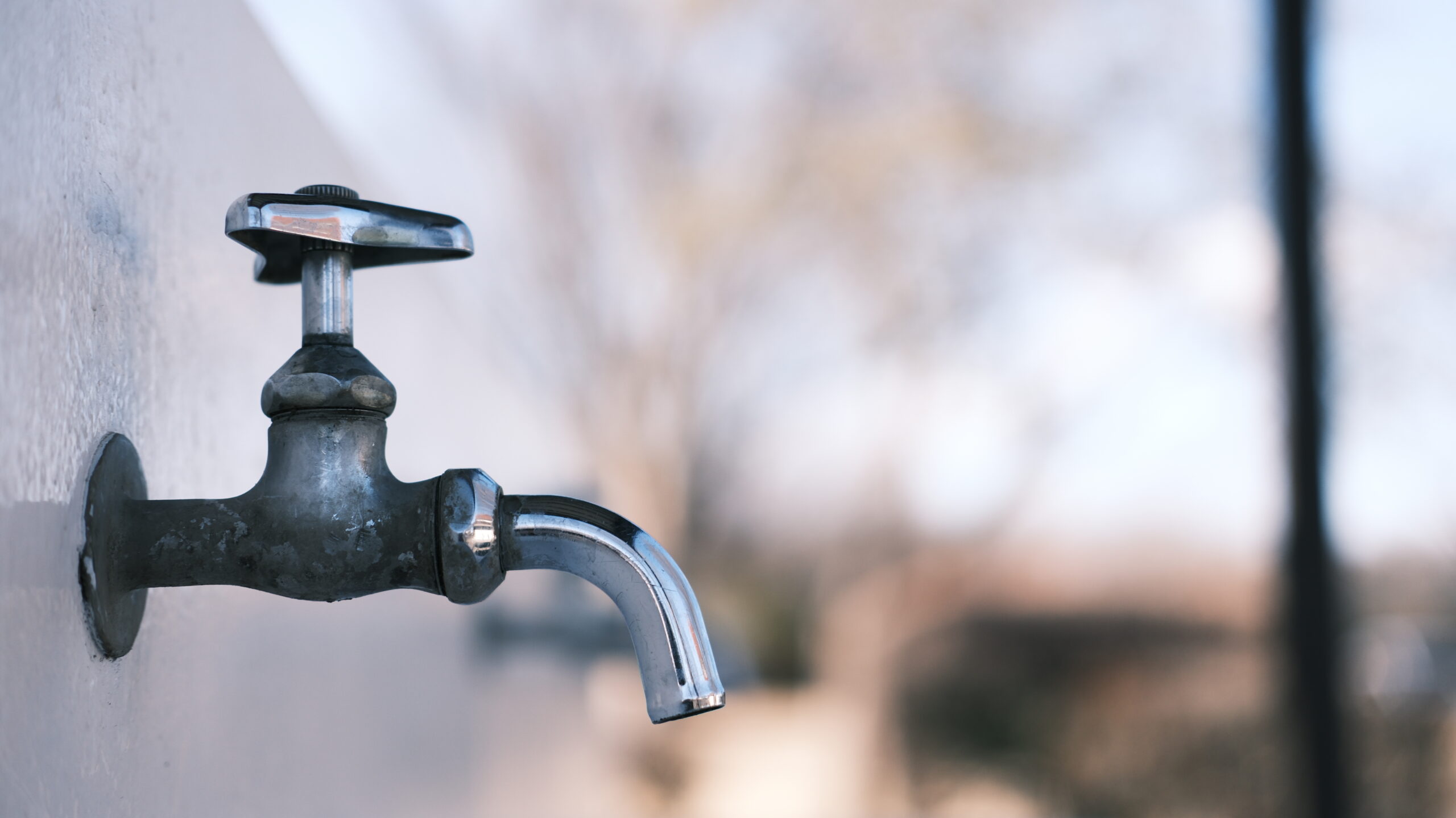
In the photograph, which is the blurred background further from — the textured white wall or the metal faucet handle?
the metal faucet handle

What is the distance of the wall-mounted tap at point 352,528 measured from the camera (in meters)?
0.23

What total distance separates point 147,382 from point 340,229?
0.10m

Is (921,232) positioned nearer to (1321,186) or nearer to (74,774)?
(1321,186)

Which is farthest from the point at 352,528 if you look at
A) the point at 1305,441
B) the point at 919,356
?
the point at 919,356

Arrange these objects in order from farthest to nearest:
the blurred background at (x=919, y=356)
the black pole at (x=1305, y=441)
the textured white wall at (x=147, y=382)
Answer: the blurred background at (x=919, y=356) → the black pole at (x=1305, y=441) → the textured white wall at (x=147, y=382)

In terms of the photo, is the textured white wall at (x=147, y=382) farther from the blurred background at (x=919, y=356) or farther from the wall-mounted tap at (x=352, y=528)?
the blurred background at (x=919, y=356)

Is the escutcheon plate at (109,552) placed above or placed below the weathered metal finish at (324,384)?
below

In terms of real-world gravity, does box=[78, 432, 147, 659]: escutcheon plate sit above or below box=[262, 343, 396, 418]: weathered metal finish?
below

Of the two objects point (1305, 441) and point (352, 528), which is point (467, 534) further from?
point (1305, 441)

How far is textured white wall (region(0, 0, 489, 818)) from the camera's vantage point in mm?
206

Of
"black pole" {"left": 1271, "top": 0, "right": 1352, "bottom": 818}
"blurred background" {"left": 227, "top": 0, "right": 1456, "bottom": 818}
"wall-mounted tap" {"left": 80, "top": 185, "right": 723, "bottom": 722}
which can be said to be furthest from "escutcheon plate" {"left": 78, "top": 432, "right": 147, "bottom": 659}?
"blurred background" {"left": 227, "top": 0, "right": 1456, "bottom": 818}

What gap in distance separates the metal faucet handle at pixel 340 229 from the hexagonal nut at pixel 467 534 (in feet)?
0.17

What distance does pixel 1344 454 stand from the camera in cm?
217

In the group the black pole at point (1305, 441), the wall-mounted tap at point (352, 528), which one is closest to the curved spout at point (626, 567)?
the wall-mounted tap at point (352, 528)
